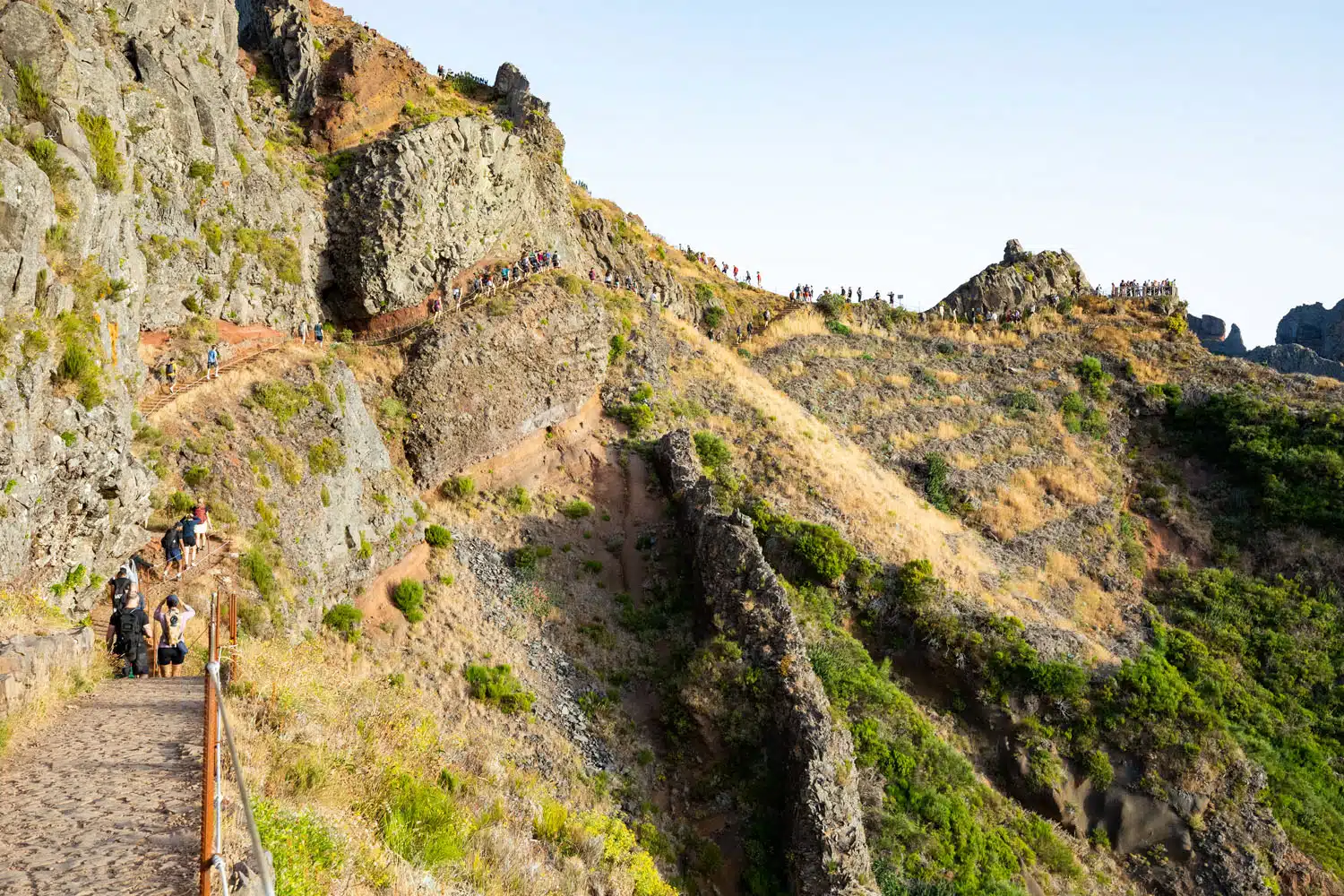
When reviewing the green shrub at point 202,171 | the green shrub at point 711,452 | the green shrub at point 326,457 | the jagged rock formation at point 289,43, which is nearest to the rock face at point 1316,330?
the green shrub at point 711,452

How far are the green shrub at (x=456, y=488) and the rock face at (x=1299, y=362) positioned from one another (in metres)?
81.2

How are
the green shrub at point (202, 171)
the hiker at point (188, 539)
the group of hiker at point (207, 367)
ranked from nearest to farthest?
the hiker at point (188, 539)
the group of hiker at point (207, 367)
the green shrub at point (202, 171)

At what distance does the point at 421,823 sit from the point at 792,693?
16.2 meters

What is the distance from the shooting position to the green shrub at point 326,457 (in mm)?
26609

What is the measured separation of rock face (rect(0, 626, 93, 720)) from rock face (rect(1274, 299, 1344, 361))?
116671 mm

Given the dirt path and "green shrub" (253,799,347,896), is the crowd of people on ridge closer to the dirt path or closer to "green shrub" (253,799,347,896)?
the dirt path

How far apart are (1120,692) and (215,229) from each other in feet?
123

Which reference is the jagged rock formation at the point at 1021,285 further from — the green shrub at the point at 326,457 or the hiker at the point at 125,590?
the hiker at the point at 125,590

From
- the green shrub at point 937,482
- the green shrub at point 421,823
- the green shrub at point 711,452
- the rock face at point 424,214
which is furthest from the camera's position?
the green shrub at point 937,482

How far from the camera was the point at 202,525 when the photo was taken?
799 inches

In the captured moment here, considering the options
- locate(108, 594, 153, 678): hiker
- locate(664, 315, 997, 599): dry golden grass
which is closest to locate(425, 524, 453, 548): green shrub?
locate(108, 594, 153, 678): hiker

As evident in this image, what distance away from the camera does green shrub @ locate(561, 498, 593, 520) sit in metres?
34.9

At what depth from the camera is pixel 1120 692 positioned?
30.9 m

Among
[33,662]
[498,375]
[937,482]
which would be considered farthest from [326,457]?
[937,482]
